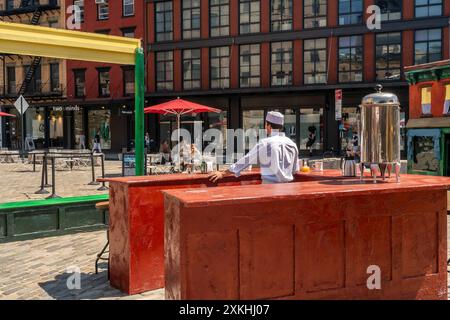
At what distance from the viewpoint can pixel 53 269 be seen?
21.3 ft

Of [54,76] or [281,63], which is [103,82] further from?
[281,63]

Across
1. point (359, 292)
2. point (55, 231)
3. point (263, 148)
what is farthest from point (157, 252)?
point (55, 231)

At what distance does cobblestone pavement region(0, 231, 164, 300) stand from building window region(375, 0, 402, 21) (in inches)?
1041

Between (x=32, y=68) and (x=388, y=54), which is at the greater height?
(x=32, y=68)

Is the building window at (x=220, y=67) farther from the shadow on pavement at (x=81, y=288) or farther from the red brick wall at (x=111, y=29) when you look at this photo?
the shadow on pavement at (x=81, y=288)

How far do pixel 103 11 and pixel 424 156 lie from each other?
31.1 m

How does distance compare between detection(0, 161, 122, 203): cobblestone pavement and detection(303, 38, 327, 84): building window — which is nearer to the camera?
detection(0, 161, 122, 203): cobblestone pavement

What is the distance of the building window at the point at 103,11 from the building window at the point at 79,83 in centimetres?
451

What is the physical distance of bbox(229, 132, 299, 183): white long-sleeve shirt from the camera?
5383 millimetres

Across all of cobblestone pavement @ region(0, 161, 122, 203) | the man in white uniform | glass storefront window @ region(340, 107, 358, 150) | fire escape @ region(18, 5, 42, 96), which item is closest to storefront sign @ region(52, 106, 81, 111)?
fire escape @ region(18, 5, 42, 96)

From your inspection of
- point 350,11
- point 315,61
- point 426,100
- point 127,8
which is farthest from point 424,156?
point 127,8

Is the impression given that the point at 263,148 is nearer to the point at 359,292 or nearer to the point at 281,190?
the point at 281,190

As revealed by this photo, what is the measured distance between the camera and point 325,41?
31.4 metres

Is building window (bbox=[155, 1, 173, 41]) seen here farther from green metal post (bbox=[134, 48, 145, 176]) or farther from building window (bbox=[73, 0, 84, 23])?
green metal post (bbox=[134, 48, 145, 176])
